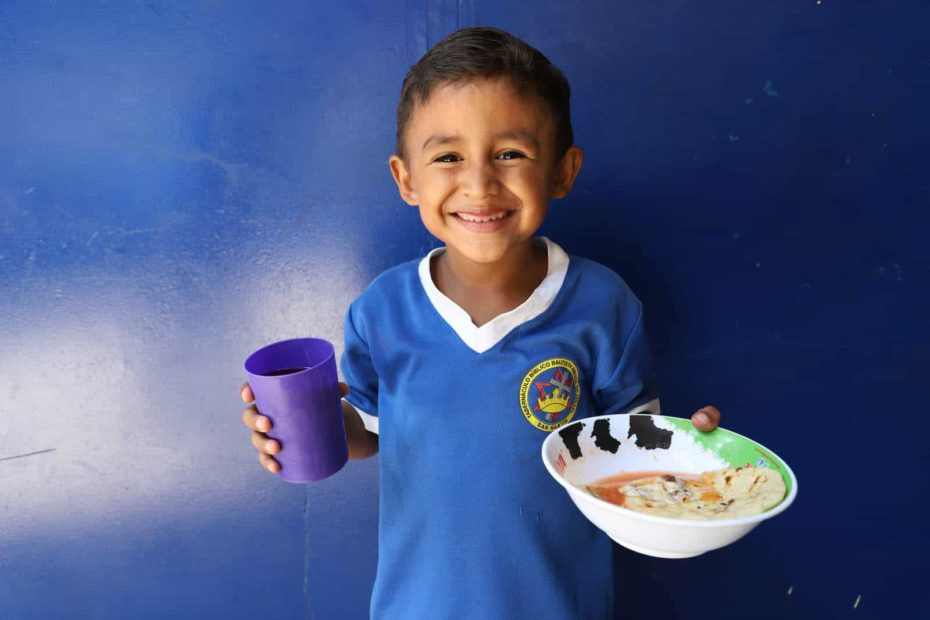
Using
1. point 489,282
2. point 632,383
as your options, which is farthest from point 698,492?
point 489,282

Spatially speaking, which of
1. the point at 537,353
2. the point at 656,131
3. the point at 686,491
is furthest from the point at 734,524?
the point at 656,131

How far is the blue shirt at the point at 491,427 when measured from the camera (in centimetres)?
103

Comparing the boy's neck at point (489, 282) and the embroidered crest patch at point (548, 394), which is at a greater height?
the boy's neck at point (489, 282)

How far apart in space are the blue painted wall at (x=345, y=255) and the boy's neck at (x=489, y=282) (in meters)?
0.21

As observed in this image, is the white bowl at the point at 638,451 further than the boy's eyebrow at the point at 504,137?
No

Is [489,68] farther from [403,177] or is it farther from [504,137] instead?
[403,177]

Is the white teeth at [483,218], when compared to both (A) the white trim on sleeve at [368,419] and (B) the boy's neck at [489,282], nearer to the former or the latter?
(B) the boy's neck at [489,282]

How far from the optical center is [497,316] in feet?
3.49

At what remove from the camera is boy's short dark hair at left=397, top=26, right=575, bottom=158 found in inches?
38.4

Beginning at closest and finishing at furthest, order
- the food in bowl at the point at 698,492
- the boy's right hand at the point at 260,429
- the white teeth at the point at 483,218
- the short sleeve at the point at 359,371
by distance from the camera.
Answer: the food in bowl at the point at 698,492, the boy's right hand at the point at 260,429, the white teeth at the point at 483,218, the short sleeve at the point at 359,371

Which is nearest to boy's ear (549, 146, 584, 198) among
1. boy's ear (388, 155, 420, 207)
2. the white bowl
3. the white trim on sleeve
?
boy's ear (388, 155, 420, 207)

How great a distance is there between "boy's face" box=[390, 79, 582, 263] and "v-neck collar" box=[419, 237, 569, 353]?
9 centimetres

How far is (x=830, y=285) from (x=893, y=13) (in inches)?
20.8

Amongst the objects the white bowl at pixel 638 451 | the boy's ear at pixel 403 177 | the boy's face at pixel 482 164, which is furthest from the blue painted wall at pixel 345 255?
the white bowl at pixel 638 451
